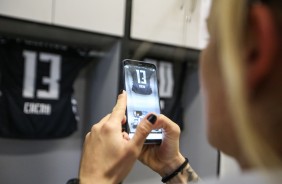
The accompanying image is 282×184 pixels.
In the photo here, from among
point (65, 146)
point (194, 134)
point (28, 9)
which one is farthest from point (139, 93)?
point (194, 134)

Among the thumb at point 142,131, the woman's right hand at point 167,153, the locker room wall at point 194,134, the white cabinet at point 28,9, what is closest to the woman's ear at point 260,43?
the thumb at point 142,131

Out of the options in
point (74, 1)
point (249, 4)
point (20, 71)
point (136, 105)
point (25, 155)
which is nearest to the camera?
point (249, 4)

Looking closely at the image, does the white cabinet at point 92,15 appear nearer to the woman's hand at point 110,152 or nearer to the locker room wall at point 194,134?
the locker room wall at point 194,134

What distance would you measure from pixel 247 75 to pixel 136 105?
0.63 metres

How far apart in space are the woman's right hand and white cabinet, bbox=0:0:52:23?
3.52 ft

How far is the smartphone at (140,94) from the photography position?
923mm

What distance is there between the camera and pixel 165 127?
0.91m

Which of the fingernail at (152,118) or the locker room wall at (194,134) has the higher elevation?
the fingernail at (152,118)

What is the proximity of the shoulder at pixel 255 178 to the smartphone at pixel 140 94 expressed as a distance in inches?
21.2

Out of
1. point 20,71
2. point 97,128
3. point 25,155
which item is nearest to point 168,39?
point 20,71

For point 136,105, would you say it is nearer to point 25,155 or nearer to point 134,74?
point 134,74

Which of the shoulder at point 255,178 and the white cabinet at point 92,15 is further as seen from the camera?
the white cabinet at point 92,15

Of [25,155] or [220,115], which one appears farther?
[25,155]

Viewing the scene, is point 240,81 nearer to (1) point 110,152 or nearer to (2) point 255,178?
(2) point 255,178
